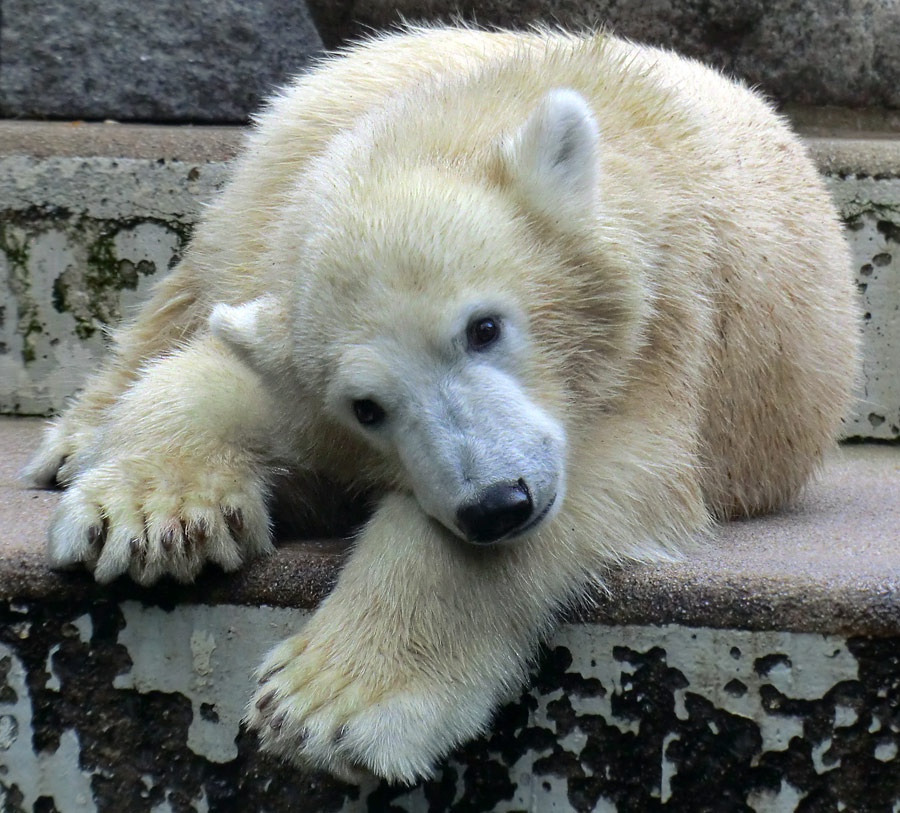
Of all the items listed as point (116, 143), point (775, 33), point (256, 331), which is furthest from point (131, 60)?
point (256, 331)

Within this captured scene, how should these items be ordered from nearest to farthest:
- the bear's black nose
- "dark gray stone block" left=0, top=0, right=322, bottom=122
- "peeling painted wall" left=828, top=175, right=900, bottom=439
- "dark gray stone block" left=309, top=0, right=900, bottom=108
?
the bear's black nose < "peeling painted wall" left=828, top=175, right=900, bottom=439 < "dark gray stone block" left=309, top=0, right=900, bottom=108 < "dark gray stone block" left=0, top=0, right=322, bottom=122

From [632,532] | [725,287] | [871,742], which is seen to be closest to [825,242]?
[725,287]

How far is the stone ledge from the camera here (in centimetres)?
139

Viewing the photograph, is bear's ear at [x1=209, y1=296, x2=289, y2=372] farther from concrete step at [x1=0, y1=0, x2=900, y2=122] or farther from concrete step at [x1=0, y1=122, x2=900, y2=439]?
concrete step at [x1=0, y1=0, x2=900, y2=122]

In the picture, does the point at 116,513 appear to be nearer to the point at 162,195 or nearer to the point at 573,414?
the point at 573,414

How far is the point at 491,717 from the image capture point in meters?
1.43

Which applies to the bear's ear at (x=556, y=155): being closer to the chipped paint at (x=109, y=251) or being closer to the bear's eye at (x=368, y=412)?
the bear's eye at (x=368, y=412)

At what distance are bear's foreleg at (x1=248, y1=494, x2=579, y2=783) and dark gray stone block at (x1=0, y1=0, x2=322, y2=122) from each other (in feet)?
7.14

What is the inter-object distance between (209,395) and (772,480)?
914 millimetres

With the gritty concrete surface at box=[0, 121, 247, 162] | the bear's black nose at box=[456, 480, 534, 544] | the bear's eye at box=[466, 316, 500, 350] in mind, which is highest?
the bear's eye at box=[466, 316, 500, 350]

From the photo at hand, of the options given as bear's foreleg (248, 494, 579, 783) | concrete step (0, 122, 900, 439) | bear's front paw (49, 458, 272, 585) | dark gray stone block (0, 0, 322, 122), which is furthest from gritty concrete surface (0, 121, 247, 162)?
bear's foreleg (248, 494, 579, 783)

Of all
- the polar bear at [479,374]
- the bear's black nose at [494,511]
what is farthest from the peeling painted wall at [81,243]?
the bear's black nose at [494,511]

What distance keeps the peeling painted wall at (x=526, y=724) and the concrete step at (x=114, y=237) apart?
4.08ft

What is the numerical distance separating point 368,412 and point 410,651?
0.32 m
